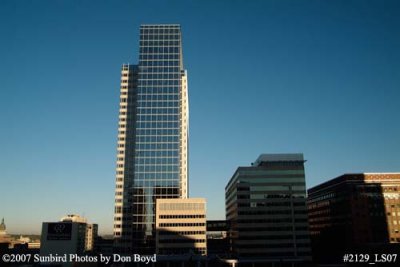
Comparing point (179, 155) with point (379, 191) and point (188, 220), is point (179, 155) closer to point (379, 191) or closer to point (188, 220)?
point (188, 220)

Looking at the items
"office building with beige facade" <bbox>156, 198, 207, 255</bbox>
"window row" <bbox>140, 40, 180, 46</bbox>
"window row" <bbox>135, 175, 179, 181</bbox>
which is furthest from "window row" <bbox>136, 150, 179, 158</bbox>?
"window row" <bbox>140, 40, 180, 46</bbox>

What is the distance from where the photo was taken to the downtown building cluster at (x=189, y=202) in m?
143

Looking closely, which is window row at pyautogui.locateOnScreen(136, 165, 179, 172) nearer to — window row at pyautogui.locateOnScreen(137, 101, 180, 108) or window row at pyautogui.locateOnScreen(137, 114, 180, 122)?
window row at pyautogui.locateOnScreen(137, 114, 180, 122)

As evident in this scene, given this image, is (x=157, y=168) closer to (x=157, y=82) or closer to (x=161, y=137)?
(x=161, y=137)

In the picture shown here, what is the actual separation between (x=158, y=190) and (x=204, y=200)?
2396 cm

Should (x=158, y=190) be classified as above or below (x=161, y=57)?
below

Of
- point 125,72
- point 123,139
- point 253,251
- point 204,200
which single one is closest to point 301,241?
point 253,251

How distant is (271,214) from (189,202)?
33806 millimetres

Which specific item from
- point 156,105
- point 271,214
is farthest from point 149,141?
point 271,214

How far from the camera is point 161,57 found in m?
180

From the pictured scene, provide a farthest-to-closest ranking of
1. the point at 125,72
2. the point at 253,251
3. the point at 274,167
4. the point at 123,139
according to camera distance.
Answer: the point at 125,72, the point at 123,139, the point at 274,167, the point at 253,251

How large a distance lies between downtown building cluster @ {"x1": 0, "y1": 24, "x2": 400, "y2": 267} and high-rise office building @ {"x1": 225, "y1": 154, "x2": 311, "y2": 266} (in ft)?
1.29

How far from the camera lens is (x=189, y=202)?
5861 inches

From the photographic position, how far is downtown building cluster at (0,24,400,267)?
5625 inches
